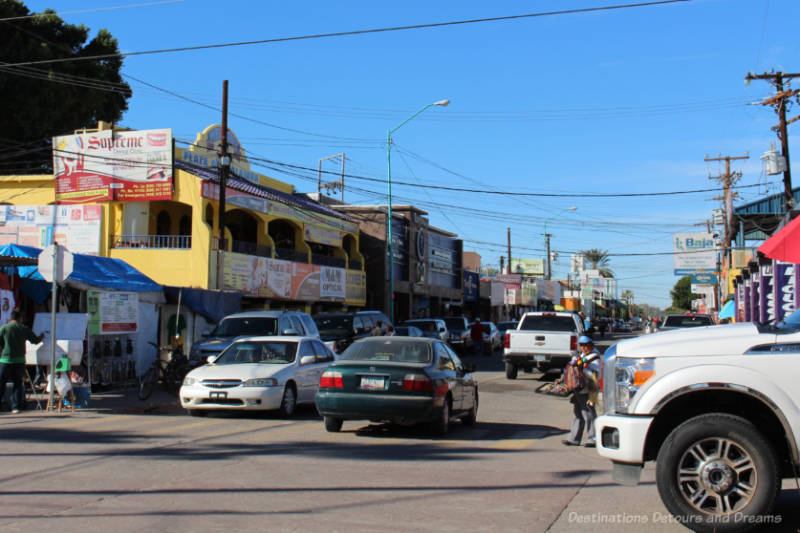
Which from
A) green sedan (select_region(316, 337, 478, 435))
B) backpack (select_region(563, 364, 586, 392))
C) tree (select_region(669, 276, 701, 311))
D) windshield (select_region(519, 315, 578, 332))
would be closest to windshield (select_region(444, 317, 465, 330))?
windshield (select_region(519, 315, 578, 332))

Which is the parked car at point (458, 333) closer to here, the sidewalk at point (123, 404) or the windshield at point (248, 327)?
the windshield at point (248, 327)

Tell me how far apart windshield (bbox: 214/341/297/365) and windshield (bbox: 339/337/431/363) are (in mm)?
2805

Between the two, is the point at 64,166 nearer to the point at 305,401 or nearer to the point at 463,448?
the point at 305,401

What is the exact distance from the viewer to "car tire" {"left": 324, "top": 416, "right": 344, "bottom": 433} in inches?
461

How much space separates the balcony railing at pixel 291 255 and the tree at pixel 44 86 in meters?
13.8

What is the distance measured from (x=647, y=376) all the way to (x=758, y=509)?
1.19 m

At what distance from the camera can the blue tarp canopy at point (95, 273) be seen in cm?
1783

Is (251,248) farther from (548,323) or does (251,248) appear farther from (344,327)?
(548,323)

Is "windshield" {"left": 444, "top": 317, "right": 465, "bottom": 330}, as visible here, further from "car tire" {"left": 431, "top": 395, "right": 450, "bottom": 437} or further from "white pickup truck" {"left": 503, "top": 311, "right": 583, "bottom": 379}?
"car tire" {"left": 431, "top": 395, "right": 450, "bottom": 437}

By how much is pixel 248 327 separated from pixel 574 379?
36.3ft

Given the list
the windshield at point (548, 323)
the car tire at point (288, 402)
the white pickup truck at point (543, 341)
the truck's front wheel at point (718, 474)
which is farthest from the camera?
the windshield at point (548, 323)

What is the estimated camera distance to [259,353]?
48.2ft

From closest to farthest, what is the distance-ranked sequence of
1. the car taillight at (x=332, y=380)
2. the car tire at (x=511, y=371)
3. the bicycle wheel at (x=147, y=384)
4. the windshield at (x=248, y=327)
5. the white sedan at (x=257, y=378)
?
the car taillight at (x=332, y=380)
the white sedan at (x=257, y=378)
the bicycle wheel at (x=147, y=384)
the windshield at (x=248, y=327)
the car tire at (x=511, y=371)

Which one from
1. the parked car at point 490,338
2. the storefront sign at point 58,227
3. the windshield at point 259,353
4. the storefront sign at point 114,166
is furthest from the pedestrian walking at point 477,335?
the windshield at point 259,353
